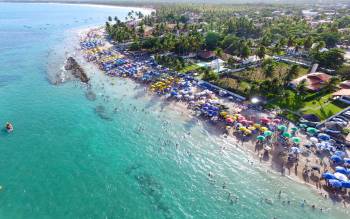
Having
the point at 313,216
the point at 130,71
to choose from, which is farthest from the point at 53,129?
the point at 313,216

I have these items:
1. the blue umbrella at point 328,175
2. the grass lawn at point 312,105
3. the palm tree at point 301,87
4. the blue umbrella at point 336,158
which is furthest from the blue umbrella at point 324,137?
the palm tree at point 301,87

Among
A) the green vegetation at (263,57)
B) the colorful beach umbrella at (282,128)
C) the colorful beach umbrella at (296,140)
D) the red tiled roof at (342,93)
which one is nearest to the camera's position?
the colorful beach umbrella at (296,140)

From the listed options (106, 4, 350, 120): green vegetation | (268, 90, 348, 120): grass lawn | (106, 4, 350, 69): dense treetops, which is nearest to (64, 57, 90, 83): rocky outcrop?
(106, 4, 350, 120): green vegetation

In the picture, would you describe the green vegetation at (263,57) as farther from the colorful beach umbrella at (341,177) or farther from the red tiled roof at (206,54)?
the colorful beach umbrella at (341,177)

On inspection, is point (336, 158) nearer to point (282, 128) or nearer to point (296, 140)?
point (296, 140)

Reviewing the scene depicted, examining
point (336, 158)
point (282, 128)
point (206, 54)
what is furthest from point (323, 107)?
point (206, 54)

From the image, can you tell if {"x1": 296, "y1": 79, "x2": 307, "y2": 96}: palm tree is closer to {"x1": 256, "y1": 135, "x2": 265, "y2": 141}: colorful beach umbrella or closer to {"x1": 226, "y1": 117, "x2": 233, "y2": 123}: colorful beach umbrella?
{"x1": 226, "y1": 117, "x2": 233, "y2": 123}: colorful beach umbrella

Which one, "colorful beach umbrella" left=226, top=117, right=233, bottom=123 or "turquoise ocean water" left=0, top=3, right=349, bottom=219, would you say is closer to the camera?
"turquoise ocean water" left=0, top=3, right=349, bottom=219
